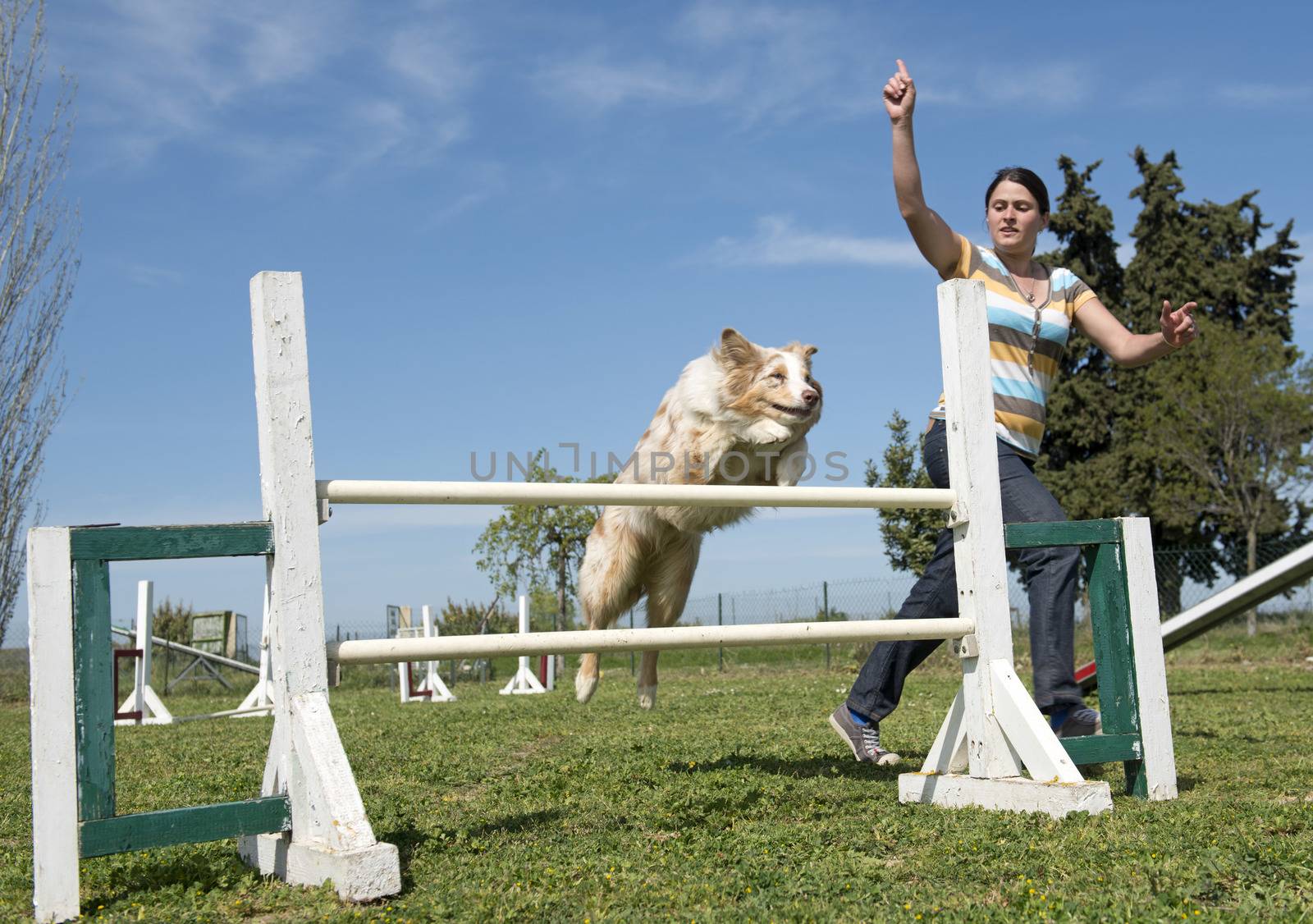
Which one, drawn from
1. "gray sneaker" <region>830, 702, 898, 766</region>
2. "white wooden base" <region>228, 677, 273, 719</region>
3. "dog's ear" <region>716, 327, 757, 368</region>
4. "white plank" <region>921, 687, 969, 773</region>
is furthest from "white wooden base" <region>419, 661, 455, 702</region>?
"white plank" <region>921, 687, 969, 773</region>

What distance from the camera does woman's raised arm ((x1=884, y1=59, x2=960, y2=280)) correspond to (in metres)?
3.39

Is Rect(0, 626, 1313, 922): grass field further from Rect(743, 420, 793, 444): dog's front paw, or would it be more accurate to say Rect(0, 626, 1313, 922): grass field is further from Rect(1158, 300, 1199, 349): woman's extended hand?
Answer: Rect(1158, 300, 1199, 349): woman's extended hand

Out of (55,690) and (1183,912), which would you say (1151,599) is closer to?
(1183,912)

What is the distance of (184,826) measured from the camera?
2.45 metres

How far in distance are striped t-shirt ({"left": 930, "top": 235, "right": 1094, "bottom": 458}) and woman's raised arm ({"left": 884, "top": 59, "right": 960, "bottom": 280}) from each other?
0.11m

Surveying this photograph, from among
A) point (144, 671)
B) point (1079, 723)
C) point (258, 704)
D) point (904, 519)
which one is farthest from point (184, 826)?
point (904, 519)

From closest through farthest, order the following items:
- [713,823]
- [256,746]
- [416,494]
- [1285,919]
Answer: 1. [1285,919]
2. [416,494]
3. [713,823]
4. [256,746]

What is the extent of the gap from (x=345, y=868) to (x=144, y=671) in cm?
880

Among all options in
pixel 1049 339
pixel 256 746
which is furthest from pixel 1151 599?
pixel 256 746

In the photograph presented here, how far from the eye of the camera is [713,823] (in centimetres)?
301

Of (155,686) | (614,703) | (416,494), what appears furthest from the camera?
(155,686)

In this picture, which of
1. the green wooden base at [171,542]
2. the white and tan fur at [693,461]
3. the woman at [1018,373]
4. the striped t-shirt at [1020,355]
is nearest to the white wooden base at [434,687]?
the white and tan fur at [693,461]

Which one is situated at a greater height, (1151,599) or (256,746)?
(1151,599)

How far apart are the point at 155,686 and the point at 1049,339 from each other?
63.8ft
